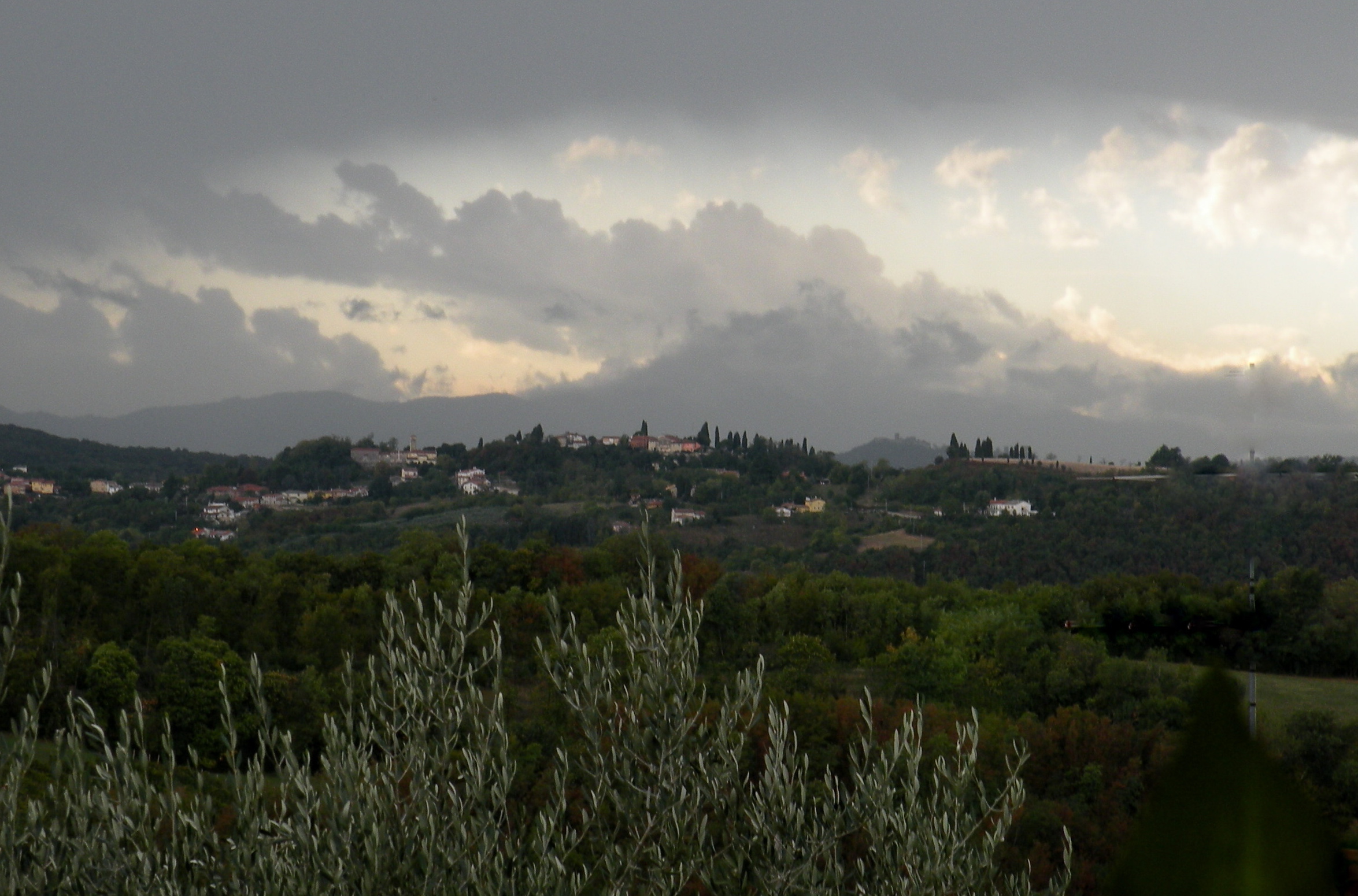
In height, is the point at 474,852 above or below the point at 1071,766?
above

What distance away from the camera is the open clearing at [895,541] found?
229ft

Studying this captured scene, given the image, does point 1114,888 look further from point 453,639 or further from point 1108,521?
point 1108,521

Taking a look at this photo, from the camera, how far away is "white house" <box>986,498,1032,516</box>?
69.1 m

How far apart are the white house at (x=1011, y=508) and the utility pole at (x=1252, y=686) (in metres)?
67.2

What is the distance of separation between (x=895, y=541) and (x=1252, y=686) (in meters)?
71.5

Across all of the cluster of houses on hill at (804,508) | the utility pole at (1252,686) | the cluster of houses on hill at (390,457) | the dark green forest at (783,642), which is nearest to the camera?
the utility pole at (1252,686)

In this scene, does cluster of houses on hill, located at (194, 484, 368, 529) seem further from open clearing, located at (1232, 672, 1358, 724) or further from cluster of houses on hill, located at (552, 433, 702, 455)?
open clearing, located at (1232, 672, 1358, 724)

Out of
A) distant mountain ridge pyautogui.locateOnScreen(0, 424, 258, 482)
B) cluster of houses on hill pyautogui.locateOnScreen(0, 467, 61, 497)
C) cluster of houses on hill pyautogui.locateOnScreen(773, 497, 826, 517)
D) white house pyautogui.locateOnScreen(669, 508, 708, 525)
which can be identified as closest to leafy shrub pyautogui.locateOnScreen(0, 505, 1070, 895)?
cluster of houses on hill pyautogui.locateOnScreen(0, 467, 61, 497)

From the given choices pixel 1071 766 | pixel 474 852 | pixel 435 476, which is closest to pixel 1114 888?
pixel 474 852

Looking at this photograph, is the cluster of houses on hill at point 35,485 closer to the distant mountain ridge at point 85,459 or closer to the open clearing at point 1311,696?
the distant mountain ridge at point 85,459

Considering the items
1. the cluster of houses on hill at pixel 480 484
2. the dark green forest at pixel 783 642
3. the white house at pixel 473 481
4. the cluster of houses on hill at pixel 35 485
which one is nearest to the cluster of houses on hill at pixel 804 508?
the cluster of houses on hill at pixel 480 484

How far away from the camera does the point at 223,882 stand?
528 cm

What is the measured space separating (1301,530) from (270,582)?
39.6 m

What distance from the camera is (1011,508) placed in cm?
7056
